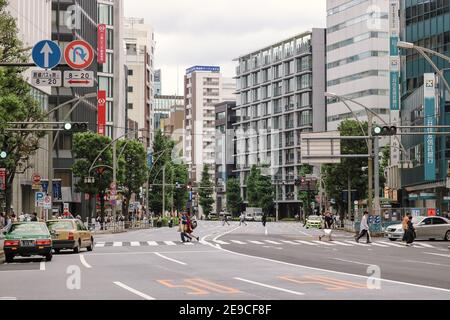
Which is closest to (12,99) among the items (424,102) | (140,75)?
(424,102)

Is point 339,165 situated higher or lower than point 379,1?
lower

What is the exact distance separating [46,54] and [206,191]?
152 metres

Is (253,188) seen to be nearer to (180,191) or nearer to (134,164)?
(180,191)

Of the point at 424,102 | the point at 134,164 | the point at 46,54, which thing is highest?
the point at 424,102

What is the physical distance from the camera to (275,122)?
6609 inches

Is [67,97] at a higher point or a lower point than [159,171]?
higher

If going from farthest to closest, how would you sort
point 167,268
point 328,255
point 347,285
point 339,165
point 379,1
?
1. point 379,1
2. point 339,165
3. point 328,255
4. point 167,268
5. point 347,285

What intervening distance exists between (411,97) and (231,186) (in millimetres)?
83921

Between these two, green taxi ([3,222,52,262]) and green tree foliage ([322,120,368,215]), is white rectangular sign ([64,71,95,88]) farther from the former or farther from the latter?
green tree foliage ([322,120,368,215])

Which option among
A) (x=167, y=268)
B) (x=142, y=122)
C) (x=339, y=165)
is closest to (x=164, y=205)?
(x=339, y=165)

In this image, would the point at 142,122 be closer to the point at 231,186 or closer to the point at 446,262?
the point at 231,186

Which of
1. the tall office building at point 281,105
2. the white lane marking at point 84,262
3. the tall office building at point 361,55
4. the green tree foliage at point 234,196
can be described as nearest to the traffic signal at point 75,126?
the white lane marking at point 84,262

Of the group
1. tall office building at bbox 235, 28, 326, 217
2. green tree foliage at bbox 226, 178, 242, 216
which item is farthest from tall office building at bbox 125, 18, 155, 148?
tall office building at bbox 235, 28, 326, 217

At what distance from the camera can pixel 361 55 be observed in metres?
137
